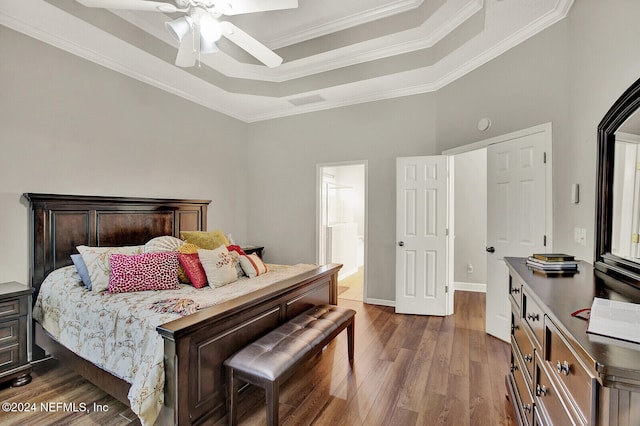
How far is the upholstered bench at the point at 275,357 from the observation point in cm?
170

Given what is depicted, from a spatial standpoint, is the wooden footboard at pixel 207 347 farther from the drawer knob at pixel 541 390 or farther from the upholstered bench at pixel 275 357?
the drawer knob at pixel 541 390

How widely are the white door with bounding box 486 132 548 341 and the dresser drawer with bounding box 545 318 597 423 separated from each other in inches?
75.6

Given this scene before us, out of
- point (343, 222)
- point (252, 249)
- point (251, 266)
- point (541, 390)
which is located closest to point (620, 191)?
point (541, 390)

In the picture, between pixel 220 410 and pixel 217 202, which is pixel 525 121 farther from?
pixel 217 202

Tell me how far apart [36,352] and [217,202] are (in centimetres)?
255

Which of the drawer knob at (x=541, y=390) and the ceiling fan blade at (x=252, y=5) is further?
the ceiling fan blade at (x=252, y=5)

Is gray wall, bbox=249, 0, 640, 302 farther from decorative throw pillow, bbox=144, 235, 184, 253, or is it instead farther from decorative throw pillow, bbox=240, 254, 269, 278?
decorative throw pillow, bbox=144, 235, 184, 253

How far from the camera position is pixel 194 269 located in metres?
2.62

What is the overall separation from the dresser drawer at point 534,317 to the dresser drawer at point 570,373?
0.31ft

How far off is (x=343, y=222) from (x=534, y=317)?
5174 mm

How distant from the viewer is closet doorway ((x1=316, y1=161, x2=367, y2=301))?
4703 mm

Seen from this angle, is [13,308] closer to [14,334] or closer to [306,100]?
[14,334]

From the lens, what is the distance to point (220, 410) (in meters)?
1.89

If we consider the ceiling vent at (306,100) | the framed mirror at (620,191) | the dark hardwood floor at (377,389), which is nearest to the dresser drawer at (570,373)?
the framed mirror at (620,191)
